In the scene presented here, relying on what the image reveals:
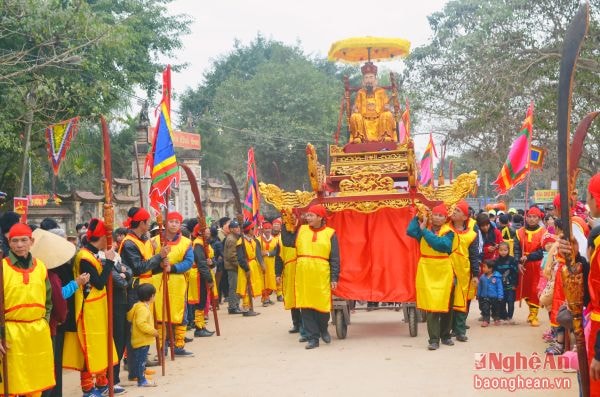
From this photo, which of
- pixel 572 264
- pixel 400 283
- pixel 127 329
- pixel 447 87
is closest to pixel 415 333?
pixel 400 283

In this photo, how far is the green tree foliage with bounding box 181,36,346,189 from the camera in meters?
37.0

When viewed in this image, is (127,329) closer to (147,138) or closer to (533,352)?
(533,352)

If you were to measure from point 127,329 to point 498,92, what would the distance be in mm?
12586

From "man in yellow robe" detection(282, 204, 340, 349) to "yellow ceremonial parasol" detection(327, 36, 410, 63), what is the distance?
4.86 m

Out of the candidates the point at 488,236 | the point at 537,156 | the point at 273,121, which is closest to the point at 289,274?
the point at 488,236

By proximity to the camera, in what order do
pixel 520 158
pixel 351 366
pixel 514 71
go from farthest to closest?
1. pixel 514 71
2. pixel 520 158
3. pixel 351 366

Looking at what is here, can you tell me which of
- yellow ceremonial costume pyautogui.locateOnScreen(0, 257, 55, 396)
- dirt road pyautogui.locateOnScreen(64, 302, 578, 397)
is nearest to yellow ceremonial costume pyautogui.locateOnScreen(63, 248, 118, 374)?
dirt road pyautogui.locateOnScreen(64, 302, 578, 397)

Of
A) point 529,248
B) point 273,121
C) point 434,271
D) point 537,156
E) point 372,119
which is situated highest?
point 273,121

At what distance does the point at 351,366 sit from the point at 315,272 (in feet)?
5.47

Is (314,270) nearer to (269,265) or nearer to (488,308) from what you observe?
(488,308)

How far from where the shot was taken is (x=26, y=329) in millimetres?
5281

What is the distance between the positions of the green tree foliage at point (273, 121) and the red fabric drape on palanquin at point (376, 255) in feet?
83.6

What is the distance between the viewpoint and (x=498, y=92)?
17297 mm

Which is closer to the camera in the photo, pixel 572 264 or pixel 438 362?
pixel 572 264
